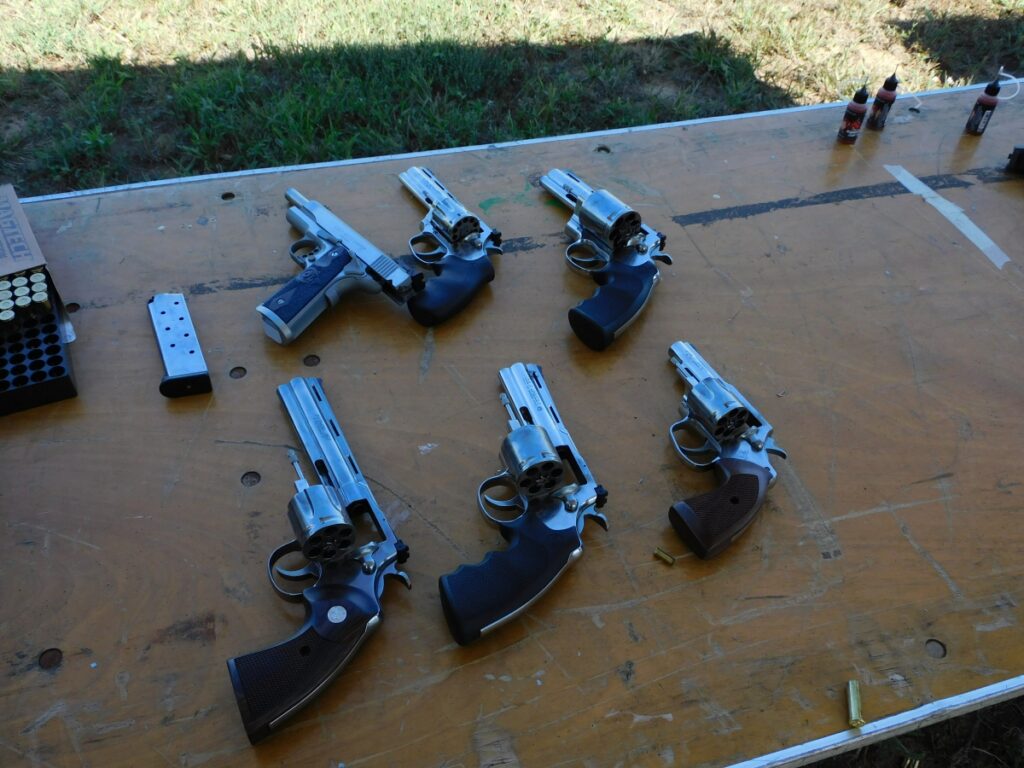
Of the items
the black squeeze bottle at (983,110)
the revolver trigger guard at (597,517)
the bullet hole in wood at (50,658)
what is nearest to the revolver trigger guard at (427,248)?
the revolver trigger guard at (597,517)

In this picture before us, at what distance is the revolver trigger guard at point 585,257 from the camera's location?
2.10 metres

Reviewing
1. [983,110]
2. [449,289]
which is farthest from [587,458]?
[983,110]

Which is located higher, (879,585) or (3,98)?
(879,585)

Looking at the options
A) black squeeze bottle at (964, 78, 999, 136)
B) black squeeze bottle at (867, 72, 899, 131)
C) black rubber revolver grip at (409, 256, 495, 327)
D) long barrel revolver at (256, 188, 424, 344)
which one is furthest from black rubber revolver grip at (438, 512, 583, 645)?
black squeeze bottle at (964, 78, 999, 136)

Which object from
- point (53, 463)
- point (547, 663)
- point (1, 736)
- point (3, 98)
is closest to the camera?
point (1, 736)

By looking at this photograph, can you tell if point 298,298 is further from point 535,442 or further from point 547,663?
point 547,663

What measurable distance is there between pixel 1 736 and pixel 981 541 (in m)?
1.91

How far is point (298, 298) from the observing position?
6.04 feet

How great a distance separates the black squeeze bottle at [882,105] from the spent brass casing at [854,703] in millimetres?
2009

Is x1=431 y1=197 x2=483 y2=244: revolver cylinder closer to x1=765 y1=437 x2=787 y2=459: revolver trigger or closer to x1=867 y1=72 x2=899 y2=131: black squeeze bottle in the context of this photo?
x1=765 y1=437 x2=787 y2=459: revolver trigger

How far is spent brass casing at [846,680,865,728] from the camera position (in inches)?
52.4

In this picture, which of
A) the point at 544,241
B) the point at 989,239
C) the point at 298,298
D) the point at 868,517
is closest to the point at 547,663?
the point at 868,517

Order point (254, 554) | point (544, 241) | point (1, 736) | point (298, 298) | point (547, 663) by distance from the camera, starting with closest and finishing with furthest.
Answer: point (1, 736)
point (547, 663)
point (254, 554)
point (298, 298)
point (544, 241)

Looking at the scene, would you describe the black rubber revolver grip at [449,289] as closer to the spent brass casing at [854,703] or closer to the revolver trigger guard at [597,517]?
the revolver trigger guard at [597,517]
